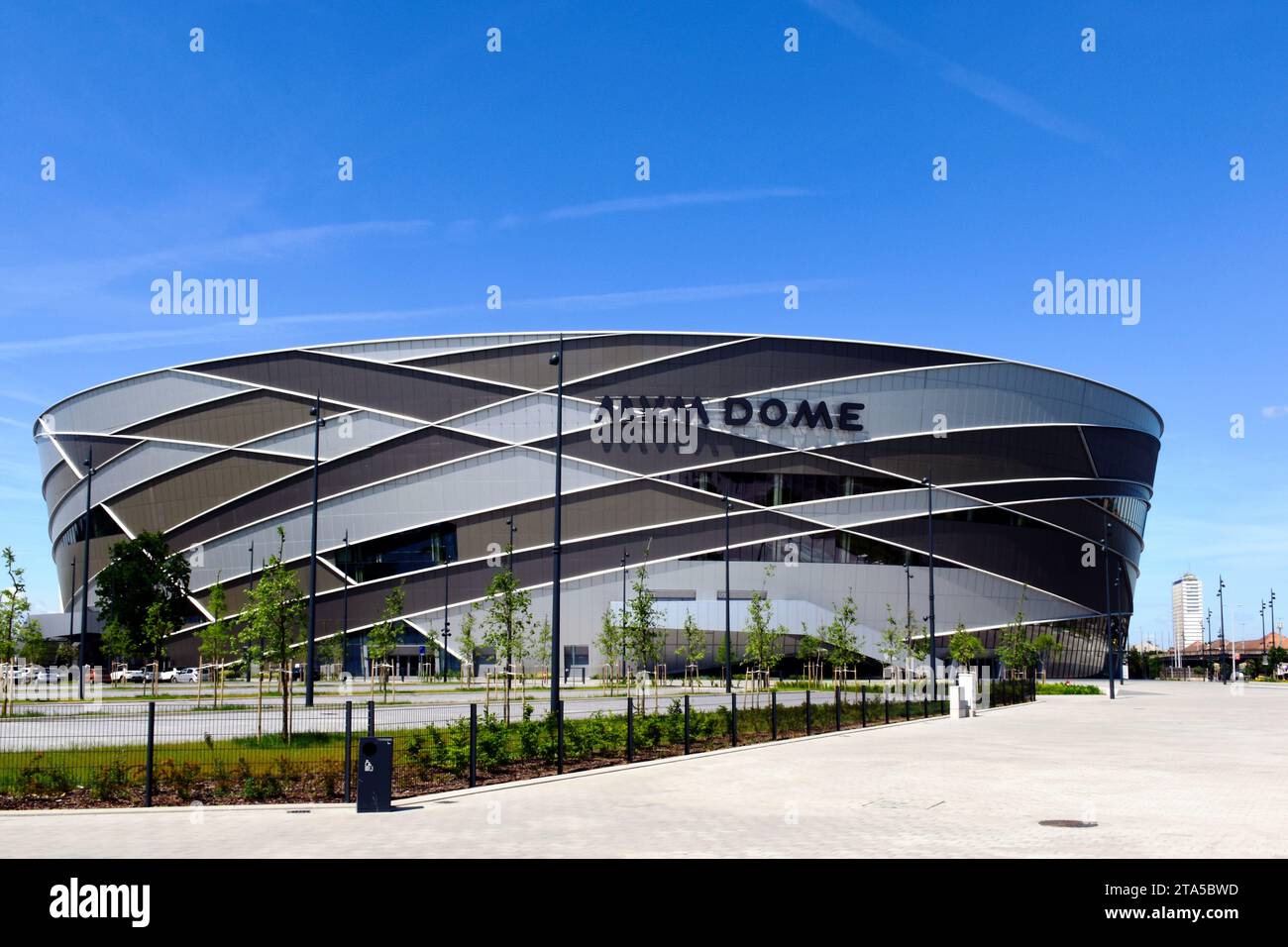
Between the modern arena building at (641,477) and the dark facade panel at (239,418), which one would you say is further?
the dark facade panel at (239,418)

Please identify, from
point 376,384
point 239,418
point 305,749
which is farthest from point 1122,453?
point 305,749

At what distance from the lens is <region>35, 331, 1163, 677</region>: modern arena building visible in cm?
8238

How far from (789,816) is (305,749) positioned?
1156 centimetres

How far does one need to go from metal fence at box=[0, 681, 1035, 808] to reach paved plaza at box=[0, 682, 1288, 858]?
1.05m

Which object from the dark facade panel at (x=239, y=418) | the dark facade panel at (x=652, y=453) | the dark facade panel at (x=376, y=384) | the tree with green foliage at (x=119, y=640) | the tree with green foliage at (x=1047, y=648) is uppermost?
the dark facade panel at (x=376, y=384)

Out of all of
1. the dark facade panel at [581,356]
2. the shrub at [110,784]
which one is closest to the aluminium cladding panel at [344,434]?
the dark facade panel at [581,356]

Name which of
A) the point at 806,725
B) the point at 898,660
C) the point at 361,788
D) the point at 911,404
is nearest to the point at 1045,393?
the point at 911,404

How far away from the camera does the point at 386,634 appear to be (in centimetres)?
6006

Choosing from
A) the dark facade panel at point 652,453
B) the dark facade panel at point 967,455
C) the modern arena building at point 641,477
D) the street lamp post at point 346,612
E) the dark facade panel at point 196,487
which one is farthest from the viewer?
the dark facade panel at point 196,487

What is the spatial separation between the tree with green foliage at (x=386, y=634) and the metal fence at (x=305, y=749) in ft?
65.3

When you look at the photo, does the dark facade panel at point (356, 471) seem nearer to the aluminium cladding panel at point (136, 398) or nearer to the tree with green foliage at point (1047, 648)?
the aluminium cladding panel at point (136, 398)

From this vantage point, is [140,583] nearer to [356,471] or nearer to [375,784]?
[356,471]

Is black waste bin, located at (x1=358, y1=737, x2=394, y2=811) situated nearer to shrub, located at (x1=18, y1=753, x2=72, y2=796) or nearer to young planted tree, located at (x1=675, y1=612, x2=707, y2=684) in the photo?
shrub, located at (x1=18, y1=753, x2=72, y2=796)

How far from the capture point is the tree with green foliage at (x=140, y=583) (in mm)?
76250
